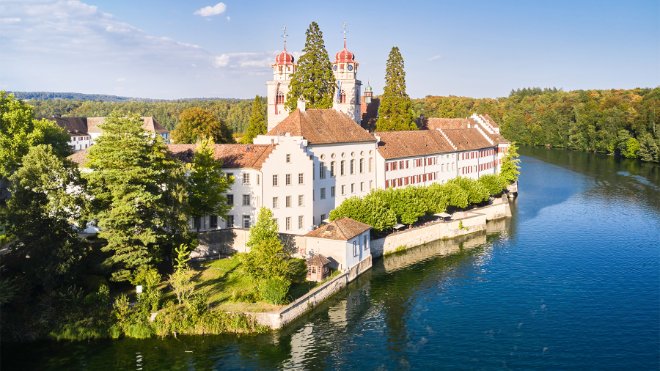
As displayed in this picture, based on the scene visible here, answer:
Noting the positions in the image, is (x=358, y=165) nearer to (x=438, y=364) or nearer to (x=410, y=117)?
(x=410, y=117)

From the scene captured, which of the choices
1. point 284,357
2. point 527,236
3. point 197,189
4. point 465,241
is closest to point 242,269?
point 197,189

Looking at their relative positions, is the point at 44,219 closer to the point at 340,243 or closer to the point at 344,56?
the point at 340,243

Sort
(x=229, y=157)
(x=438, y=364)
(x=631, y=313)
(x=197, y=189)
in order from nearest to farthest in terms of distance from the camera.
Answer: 1. (x=438, y=364)
2. (x=631, y=313)
3. (x=197, y=189)
4. (x=229, y=157)

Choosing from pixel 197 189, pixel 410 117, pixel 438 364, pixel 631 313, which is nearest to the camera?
pixel 438 364

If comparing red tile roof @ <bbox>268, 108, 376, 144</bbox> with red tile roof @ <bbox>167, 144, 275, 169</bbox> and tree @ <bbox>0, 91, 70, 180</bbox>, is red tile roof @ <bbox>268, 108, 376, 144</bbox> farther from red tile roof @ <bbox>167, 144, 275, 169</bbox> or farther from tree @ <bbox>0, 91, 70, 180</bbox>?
tree @ <bbox>0, 91, 70, 180</bbox>

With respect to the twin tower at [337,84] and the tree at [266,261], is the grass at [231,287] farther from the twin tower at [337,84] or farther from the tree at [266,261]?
the twin tower at [337,84]

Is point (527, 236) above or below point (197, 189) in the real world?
below
